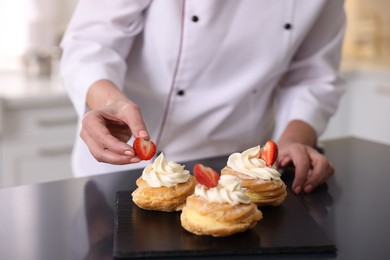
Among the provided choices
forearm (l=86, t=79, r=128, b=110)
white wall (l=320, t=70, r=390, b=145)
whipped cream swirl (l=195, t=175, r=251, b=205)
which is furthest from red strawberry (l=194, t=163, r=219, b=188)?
white wall (l=320, t=70, r=390, b=145)

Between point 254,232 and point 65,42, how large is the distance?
797mm

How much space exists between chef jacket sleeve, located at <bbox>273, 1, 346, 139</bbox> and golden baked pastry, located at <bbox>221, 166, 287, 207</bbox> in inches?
20.9

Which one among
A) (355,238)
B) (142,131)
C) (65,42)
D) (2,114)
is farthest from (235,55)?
(2,114)

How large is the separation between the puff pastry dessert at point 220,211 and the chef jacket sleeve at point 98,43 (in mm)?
529

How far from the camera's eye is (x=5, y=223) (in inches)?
36.3

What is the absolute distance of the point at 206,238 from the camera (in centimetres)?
82

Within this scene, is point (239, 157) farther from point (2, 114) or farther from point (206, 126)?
point (2, 114)

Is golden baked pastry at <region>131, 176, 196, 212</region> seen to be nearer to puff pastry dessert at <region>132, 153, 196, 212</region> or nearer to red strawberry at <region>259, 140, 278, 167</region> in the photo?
puff pastry dessert at <region>132, 153, 196, 212</region>

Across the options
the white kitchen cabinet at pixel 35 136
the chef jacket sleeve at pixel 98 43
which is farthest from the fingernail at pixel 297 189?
the white kitchen cabinet at pixel 35 136

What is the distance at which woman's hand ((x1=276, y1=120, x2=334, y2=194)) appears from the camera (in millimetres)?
1109

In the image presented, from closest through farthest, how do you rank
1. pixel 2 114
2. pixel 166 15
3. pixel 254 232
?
pixel 254 232
pixel 166 15
pixel 2 114

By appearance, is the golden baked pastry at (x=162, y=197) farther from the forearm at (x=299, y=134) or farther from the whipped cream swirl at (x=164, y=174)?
the forearm at (x=299, y=134)

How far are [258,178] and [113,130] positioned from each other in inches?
10.7

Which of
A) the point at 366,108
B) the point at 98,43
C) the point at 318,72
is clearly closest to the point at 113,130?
the point at 98,43
